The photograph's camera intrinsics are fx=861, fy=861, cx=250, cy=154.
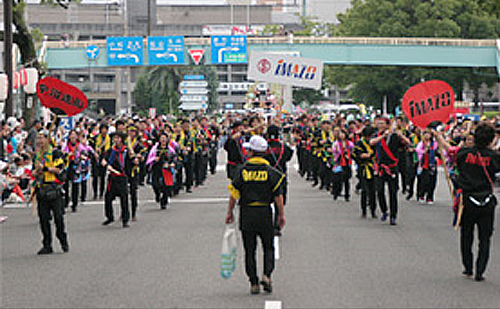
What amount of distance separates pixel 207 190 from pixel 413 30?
160 ft

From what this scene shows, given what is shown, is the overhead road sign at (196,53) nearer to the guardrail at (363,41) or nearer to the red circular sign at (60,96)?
the guardrail at (363,41)

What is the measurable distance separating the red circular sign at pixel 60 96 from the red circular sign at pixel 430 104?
6.20 metres

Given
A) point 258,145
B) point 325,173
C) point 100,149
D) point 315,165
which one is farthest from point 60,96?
point 315,165

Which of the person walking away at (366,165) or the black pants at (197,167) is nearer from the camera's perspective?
the person walking away at (366,165)

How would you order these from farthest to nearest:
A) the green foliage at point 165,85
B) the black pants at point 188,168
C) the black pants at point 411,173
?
the green foliage at point 165,85 → the black pants at point 188,168 → the black pants at point 411,173

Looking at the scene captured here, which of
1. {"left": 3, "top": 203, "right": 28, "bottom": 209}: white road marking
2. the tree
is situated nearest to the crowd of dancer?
{"left": 3, "top": 203, "right": 28, "bottom": 209}: white road marking

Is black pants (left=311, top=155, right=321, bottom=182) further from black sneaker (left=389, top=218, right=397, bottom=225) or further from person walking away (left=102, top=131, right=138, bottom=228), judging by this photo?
person walking away (left=102, top=131, right=138, bottom=228)

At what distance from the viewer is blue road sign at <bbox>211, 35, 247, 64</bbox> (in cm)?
5572

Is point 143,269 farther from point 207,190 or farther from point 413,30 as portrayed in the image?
point 413,30

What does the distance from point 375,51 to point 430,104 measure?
51299 mm

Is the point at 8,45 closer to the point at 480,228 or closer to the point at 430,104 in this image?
the point at 430,104

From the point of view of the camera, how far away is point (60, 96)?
15602 millimetres

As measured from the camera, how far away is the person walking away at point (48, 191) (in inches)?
476

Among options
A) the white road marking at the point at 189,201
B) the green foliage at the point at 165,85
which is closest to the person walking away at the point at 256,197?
the white road marking at the point at 189,201
